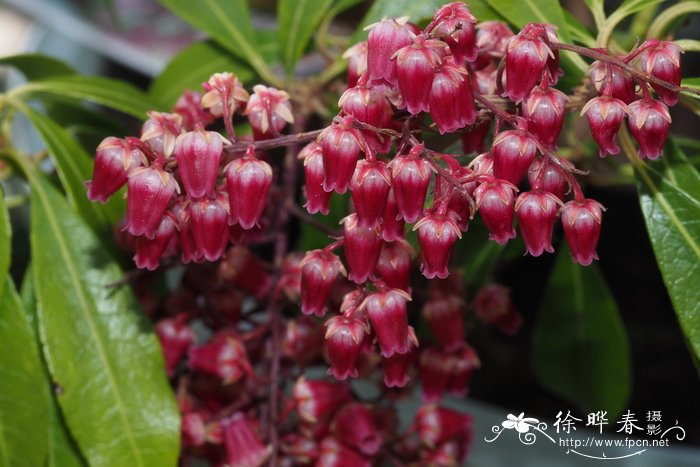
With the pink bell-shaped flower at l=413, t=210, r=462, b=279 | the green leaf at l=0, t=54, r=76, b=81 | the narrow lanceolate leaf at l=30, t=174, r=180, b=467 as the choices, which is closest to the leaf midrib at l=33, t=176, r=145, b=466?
the narrow lanceolate leaf at l=30, t=174, r=180, b=467

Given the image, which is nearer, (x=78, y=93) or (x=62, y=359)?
(x=62, y=359)

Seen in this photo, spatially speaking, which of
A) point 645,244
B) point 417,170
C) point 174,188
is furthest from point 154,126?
point 645,244

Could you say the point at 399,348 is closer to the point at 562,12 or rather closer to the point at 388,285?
the point at 388,285

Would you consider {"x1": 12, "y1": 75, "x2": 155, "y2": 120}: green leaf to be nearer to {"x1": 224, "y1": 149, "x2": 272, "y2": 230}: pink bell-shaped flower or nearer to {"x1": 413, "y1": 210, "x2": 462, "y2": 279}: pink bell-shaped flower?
{"x1": 224, "y1": 149, "x2": 272, "y2": 230}: pink bell-shaped flower

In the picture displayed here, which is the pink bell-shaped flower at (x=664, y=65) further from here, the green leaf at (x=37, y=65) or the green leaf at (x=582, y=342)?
the green leaf at (x=37, y=65)

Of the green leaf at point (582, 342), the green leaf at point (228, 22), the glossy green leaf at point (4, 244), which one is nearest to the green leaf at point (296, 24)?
the green leaf at point (228, 22)

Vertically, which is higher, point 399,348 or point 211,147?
point 211,147
